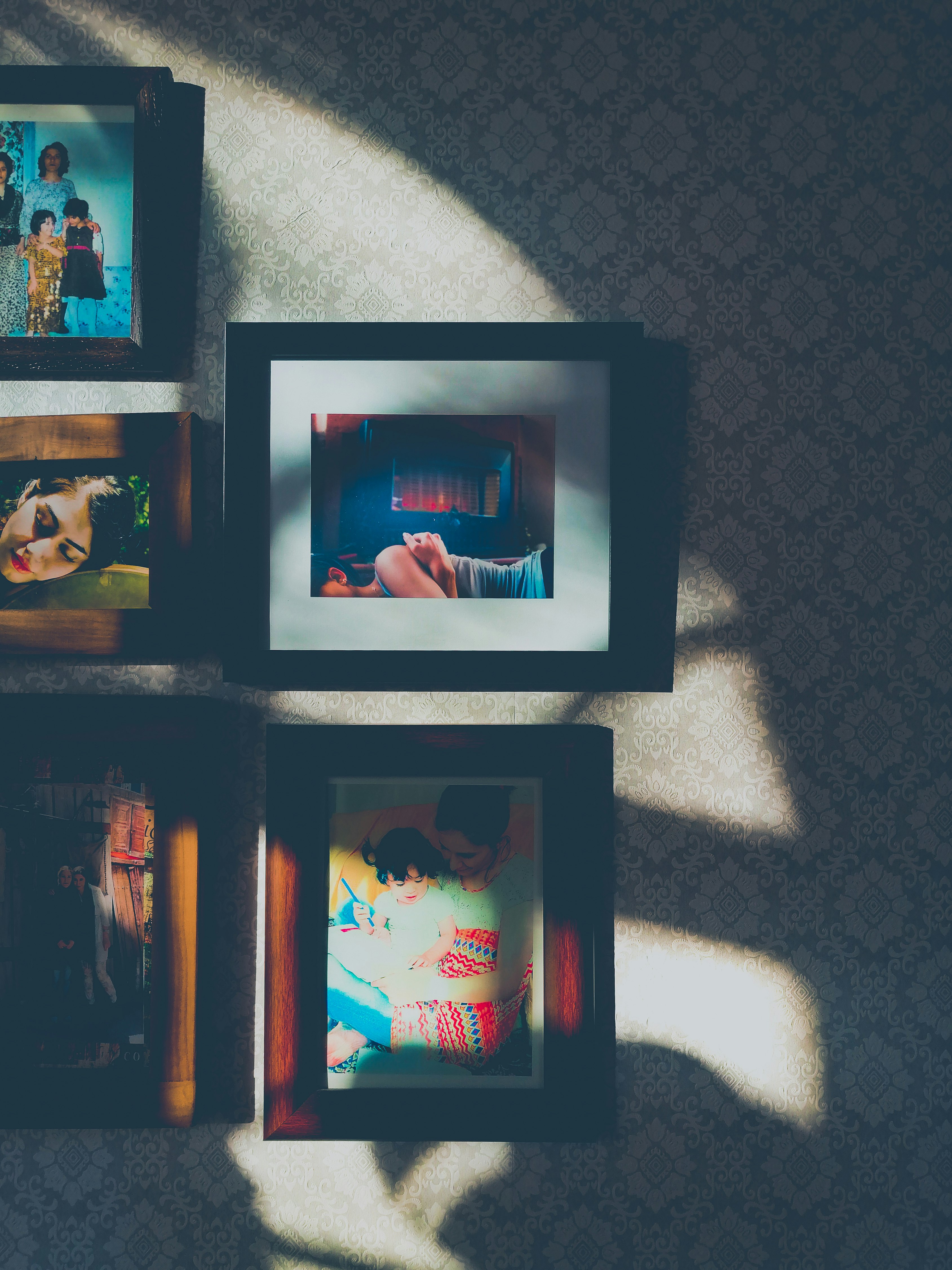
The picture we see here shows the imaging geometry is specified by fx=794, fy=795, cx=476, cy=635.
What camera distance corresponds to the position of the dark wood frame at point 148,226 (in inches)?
47.9

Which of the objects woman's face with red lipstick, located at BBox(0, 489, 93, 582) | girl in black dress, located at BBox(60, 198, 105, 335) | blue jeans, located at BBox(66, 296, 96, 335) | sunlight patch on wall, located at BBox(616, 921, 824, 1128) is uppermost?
girl in black dress, located at BBox(60, 198, 105, 335)

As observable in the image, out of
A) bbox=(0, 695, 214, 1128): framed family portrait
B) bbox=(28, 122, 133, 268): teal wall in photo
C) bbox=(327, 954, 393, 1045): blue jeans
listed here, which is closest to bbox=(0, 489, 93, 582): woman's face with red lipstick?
bbox=(0, 695, 214, 1128): framed family portrait

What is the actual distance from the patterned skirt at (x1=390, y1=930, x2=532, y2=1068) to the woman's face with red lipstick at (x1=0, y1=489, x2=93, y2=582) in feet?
2.77

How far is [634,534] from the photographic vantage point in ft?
4.01

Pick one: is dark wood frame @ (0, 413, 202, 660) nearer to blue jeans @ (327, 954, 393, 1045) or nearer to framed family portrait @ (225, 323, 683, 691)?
framed family portrait @ (225, 323, 683, 691)

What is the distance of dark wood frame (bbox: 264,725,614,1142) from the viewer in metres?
1.18

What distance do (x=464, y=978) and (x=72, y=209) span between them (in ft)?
4.34

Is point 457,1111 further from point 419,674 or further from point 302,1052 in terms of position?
point 419,674

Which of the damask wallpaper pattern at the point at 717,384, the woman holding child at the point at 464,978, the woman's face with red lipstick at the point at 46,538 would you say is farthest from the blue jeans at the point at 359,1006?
the woman's face with red lipstick at the point at 46,538

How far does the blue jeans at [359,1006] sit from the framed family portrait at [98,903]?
20 centimetres

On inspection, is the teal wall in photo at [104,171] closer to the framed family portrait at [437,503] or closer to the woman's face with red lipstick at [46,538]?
the framed family portrait at [437,503]

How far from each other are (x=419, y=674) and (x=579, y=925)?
1.48 feet

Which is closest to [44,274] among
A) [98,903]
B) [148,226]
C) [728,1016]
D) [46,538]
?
[148,226]

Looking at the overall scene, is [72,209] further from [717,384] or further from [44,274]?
[717,384]
